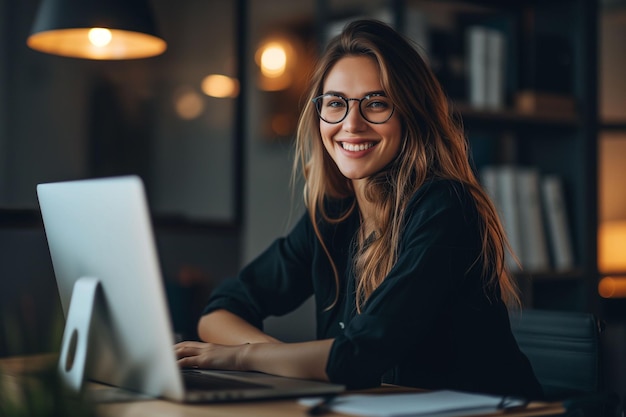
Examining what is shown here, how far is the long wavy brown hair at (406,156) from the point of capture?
163 cm

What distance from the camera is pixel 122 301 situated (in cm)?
119

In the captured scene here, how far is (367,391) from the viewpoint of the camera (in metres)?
1.31

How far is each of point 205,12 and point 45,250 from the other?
1509mm

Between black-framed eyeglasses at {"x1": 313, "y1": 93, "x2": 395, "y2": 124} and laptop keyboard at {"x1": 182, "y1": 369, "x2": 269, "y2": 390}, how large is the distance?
0.62m

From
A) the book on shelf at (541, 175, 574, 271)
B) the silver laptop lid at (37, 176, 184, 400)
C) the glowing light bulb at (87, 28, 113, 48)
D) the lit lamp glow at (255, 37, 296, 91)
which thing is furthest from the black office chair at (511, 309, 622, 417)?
the lit lamp glow at (255, 37, 296, 91)

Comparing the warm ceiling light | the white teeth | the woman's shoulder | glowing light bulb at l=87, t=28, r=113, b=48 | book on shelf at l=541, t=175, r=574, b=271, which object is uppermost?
the warm ceiling light

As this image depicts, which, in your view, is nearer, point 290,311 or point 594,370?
point 594,370

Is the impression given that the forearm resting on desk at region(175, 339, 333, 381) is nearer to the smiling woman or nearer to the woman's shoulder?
the smiling woman

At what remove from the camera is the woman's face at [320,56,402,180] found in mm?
1714

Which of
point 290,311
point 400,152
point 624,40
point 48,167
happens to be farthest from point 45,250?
point 624,40

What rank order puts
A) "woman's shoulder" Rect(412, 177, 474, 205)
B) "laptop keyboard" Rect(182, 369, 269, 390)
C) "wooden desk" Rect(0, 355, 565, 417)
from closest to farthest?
"wooden desk" Rect(0, 355, 565, 417)
"laptop keyboard" Rect(182, 369, 269, 390)
"woman's shoulder" Rect(412, 177, 474, 205)

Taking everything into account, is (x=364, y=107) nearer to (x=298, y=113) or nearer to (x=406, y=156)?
(x=406, y=156)

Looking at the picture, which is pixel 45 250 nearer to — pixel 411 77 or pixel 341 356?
pixel 411 77

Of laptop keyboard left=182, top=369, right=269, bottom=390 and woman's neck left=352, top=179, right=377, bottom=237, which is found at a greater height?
woman's neck left=352, top=179, right=377, bottom=237
